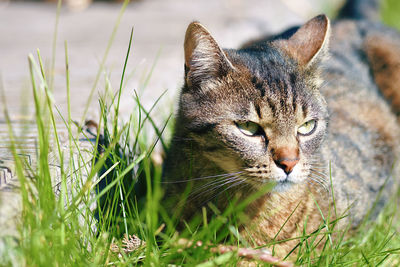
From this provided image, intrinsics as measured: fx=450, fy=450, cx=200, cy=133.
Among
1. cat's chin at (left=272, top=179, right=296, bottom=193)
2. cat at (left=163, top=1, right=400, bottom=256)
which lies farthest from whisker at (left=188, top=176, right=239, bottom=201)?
cat's chin at (left=272, top=179, right=296, bottom=193)

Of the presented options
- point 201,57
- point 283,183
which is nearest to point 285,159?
point 283,183

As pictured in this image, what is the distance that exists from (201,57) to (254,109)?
347 mm

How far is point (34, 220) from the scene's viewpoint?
5.05 feet

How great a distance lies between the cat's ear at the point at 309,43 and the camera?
7.43 ft

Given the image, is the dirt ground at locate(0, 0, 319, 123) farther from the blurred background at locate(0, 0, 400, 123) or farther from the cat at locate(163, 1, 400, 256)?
the cat at locate(163, 1, 400, 256)

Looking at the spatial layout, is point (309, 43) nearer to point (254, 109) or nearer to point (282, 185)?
point (254, 109)

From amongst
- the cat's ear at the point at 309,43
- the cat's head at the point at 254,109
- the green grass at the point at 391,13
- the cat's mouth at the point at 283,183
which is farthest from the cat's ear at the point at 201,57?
the green grass at the point at 391,13

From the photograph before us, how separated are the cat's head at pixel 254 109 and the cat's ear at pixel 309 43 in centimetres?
1

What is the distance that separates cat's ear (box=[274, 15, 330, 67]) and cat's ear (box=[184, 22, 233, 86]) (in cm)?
43

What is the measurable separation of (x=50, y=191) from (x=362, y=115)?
2.26 m

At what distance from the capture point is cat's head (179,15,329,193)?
192 centimetres

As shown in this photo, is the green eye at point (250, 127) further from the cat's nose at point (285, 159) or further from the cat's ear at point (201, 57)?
the cat's ear at point (201, 57)

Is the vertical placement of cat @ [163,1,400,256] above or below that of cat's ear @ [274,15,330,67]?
below

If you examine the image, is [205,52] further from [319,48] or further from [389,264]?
[389,264]
